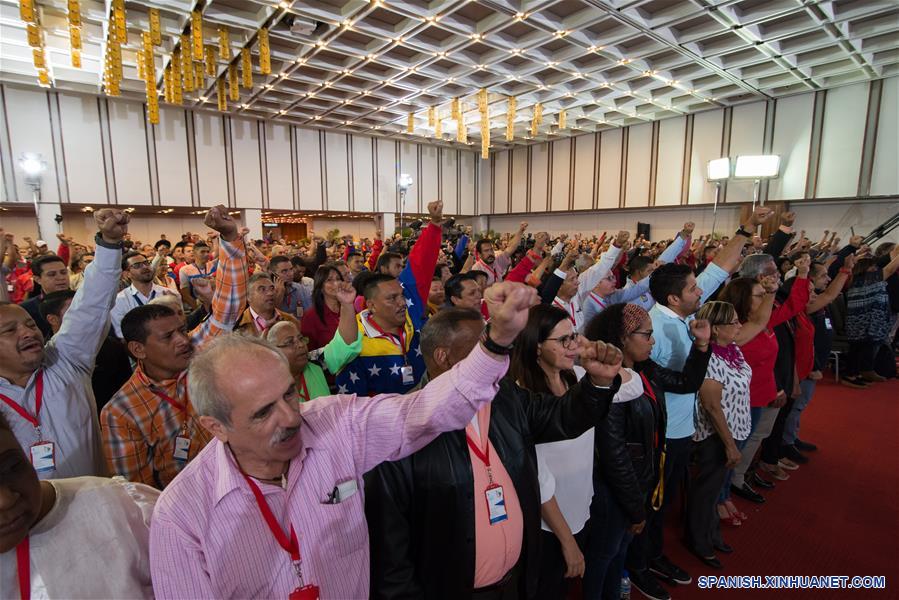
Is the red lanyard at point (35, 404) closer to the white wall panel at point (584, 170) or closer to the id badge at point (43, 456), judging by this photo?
the id badge at point (43, 456)

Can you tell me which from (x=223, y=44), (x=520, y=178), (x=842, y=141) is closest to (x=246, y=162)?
(x=223, y=44)

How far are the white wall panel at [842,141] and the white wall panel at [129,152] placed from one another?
66.9ft

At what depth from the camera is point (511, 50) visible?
32.4 feet

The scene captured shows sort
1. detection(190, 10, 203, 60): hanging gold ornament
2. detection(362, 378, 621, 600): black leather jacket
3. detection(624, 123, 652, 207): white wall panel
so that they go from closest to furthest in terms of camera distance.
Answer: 1. detection(362, 378, 621, 600): black leather jacket
2. detection(190, 10, 203, 60): hanging gold ornament
3. detection(624, 123, 652, 207): white wall panel

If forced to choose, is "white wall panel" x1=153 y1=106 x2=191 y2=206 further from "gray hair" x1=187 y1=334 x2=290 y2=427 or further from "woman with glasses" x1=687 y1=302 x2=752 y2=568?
"woman with glasses" x1=687 y1=302 x2=752 y2=568

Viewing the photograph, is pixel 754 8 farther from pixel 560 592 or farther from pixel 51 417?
pixel 51 417

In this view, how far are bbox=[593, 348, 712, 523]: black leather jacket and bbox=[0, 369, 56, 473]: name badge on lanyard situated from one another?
2119 millimetres

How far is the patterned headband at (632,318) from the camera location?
6.72 ft

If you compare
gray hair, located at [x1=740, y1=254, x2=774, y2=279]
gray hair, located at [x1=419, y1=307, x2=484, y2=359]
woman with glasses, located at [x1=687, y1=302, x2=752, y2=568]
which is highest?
gray hair, located at [x1=740, y1=254, x2=774, y2=279]

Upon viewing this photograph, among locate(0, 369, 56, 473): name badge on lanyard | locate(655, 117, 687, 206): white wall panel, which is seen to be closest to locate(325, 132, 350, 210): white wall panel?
locate(655, 117, 687, 206): white wall panel

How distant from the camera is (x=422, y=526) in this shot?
4.34 feet

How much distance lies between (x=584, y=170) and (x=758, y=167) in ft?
21.2

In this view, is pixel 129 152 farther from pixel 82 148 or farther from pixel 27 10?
pixel 27 10

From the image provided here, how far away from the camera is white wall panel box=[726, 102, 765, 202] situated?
13.5m
